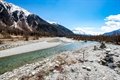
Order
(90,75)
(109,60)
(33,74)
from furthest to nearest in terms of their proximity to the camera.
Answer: (109,60)
(33,74)
(90,75)

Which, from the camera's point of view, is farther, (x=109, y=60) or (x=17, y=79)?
(x=109, y=60)

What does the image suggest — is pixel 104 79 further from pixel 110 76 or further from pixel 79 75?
pixel 79 75

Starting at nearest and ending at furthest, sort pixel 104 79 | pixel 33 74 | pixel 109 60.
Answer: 1. pixel 104 79
2. pixel 33 74
3. pixel 109 60

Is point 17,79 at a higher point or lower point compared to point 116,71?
lower

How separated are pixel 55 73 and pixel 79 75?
8.74ft

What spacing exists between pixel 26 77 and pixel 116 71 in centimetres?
997

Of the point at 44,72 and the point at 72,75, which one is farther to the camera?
the point at 44,72

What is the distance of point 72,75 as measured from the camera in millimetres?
11555

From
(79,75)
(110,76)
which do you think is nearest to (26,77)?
(79,75)

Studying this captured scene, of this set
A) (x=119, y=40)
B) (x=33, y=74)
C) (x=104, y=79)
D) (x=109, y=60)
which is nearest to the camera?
(x=104, y=79)

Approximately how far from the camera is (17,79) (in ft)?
37.2

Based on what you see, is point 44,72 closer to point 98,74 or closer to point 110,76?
point 98,74

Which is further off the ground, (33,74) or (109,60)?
(109,60)

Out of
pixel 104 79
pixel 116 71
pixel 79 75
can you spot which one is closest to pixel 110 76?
pixel 104 79
